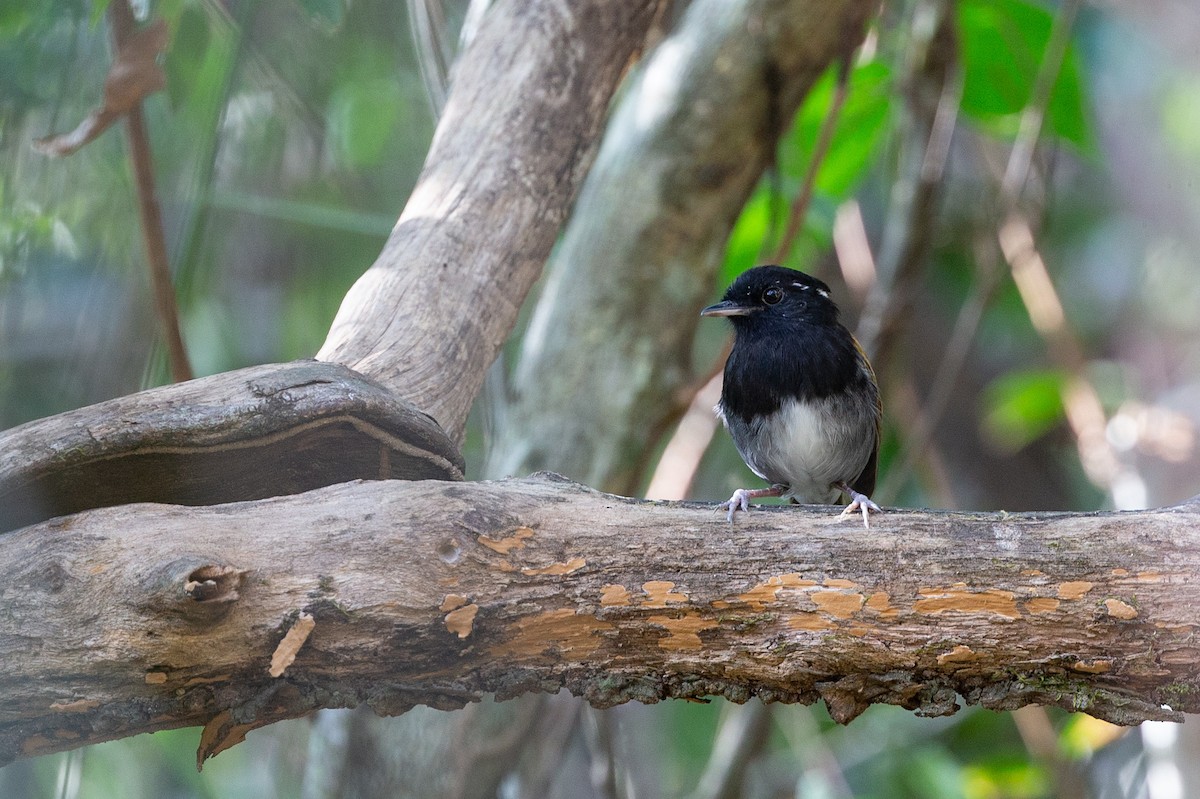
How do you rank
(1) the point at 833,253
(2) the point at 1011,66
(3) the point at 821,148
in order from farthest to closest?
(1) the point at 833,253, (2) the point at 1011,66, (3) the point at 821,148

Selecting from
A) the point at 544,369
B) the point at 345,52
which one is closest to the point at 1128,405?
the point at 544,369

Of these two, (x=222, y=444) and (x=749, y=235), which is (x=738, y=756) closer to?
(x=749, y=235)

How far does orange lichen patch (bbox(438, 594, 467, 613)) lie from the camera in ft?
6.78

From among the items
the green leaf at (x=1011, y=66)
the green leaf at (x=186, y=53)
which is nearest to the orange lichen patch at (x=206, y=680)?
the green leaf at (x=186, y=53)

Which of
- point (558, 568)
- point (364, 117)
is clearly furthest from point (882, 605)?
point (364, 117)

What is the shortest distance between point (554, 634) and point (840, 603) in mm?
549

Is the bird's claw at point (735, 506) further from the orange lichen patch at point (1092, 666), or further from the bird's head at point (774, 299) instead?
the bird's head at point (774, 299)

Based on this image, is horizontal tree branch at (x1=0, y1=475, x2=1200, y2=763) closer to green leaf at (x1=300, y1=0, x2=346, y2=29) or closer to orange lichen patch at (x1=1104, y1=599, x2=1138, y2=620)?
orange lichen patch at (x1=1104, y1=599, x2=1138, y2=620)

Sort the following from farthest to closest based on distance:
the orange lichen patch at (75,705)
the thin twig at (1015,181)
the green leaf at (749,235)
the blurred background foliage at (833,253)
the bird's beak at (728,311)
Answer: the green leaf at (749,235), the thin twig at (1015,181), the bird's beak at (728,311), the blurred background foliage at (833,253), the orange lichen patch at (75,705)

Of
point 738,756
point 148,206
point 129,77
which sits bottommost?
point 738,756

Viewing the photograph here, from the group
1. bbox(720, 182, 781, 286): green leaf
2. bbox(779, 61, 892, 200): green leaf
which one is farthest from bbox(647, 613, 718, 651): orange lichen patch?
bbox(720, 182, 781, 286): green leaf

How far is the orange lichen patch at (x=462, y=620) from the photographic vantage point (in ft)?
6.81

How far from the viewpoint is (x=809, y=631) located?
2119mm

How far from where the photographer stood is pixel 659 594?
2.13m
